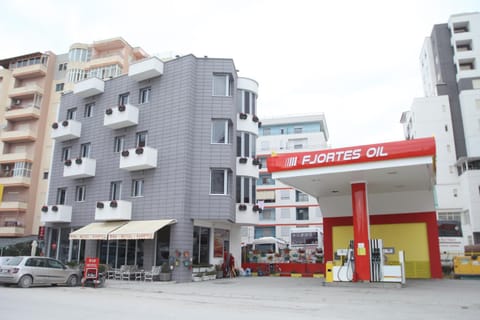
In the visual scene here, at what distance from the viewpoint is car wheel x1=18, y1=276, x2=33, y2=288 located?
18484 millimetres

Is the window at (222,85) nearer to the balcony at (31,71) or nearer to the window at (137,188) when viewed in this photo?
the window at (137,188)

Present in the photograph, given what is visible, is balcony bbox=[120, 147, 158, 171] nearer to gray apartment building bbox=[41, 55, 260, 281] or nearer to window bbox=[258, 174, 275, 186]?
gray apartment building bbox=[41, 55, 260, 281]

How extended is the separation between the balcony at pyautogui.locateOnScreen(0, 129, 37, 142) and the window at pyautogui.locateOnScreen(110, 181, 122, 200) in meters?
23.7

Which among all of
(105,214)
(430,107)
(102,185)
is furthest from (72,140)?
(430,107)

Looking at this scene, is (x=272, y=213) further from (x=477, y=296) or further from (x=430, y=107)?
(x=477, y=296)

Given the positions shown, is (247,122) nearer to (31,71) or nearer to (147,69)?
(147,69)

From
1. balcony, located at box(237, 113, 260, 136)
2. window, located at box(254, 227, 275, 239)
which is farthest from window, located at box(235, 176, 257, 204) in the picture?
window, located at box(254, 227, 275, 239)

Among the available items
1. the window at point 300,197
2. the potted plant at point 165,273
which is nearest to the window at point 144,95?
the potted plant at point 165,273

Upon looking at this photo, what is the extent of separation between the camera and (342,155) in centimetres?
1828

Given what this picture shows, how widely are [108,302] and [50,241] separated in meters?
21.5

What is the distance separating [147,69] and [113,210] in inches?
384

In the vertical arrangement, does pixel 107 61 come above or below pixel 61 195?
above

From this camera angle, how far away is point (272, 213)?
55500 mm

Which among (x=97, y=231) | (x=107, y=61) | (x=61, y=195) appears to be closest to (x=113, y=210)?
(x=97, y=231)
